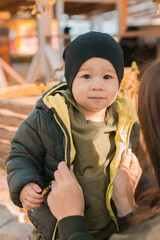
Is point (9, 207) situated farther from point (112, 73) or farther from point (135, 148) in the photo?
point (112, 73)

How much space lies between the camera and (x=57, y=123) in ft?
5.39

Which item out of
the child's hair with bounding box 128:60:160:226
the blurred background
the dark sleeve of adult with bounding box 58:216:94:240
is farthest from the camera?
the blurred background

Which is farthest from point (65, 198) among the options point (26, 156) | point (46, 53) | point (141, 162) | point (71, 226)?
point (46, 53)

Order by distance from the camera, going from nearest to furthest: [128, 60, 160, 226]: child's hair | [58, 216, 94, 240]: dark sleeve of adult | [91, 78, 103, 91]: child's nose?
[128, 60, 160, 226]: child's hair, [58, 216, 94, 240]: dark sleeve of adult, [91, 78, 103, 91]: child's nose

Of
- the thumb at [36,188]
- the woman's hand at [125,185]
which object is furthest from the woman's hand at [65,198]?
the woman's hand at [125,185]

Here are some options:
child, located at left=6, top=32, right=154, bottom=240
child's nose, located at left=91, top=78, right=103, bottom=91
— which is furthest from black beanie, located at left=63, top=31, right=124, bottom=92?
child's nose, located at left=91, top=78, right=103, bottom=91

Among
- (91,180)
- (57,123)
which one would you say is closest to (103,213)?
(91,180)

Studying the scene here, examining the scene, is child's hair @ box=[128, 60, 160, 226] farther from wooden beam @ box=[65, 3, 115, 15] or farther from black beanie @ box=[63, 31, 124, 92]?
wooden beam @ box=[65, 3, 115, 15]

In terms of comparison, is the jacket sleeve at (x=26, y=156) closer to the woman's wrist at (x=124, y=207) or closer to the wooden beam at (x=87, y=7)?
the woman's wrist at (x=124, y=207)

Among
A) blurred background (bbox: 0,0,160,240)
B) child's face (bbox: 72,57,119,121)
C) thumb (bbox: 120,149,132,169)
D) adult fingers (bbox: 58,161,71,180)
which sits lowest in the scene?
blurred background (bbox: 0,0,160,240)

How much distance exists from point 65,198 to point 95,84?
555 mm

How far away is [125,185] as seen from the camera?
63.4 inches

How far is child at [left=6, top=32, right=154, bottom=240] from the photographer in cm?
155

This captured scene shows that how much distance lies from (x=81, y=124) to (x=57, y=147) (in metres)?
0.18
